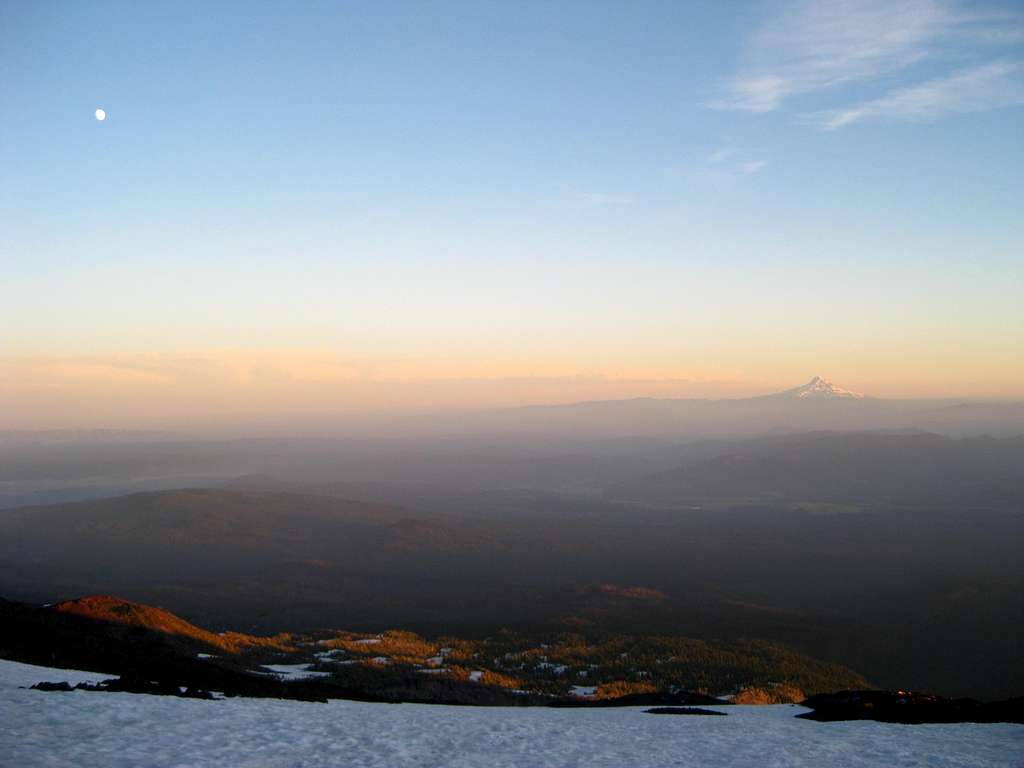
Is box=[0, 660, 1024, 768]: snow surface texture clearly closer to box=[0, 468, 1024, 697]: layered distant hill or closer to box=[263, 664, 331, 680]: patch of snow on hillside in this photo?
box=[263, 664, 331, 680]: patch of snow on hillside

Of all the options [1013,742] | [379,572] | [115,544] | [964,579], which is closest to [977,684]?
[1013,742]

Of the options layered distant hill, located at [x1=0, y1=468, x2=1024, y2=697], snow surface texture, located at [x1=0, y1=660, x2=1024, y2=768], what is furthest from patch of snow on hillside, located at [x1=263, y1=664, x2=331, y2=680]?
layered distant hill, located at [x1=0, y1=468, x2=1024, y2=697]

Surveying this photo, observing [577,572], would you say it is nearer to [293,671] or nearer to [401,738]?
[293,671]

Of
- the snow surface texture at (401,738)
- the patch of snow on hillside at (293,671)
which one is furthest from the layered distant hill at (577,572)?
the snow surface texture at (401,738)

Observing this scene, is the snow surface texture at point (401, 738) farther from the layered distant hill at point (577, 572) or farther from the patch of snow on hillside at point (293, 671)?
the layered distant hill at point (577, 572)

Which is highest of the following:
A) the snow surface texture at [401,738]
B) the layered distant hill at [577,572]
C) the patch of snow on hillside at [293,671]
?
the snow surface texture at [401,738]

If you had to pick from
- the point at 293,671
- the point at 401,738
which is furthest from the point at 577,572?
the point at 401,738

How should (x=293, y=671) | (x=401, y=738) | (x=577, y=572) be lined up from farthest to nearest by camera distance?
(x=577, y=572) < (x=293, y=671) < (x=401, y=738)

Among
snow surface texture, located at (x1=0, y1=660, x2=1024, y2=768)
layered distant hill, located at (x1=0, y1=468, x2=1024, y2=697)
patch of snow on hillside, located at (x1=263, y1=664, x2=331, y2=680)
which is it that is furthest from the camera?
layered distant hill, located at (x1=0, y1=468, x2=1024, y2=697)

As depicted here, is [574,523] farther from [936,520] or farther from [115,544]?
[115,544]
